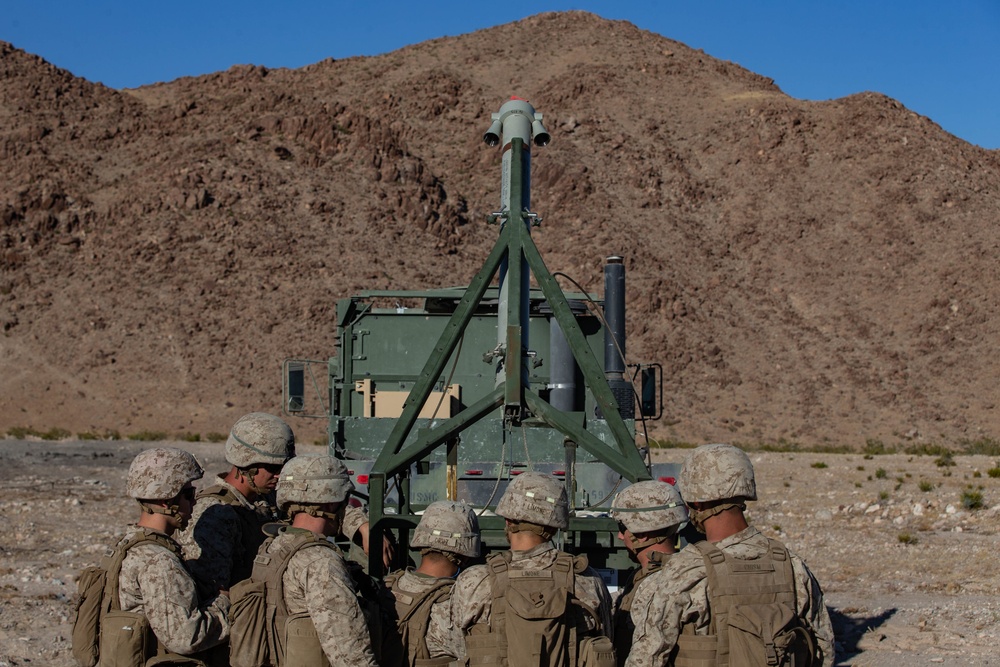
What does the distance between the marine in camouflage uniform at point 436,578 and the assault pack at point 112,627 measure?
85 centimetres

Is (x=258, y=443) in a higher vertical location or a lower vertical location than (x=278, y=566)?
higher

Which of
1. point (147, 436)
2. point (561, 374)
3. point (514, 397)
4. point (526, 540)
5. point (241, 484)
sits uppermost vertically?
point (561, 374)

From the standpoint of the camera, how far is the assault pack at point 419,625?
14.3 ft

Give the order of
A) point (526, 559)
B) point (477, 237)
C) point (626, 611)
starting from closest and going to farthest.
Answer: point (526, 559) < point (626, 611) < point (477, 237)

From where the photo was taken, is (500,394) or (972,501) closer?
(500,394)

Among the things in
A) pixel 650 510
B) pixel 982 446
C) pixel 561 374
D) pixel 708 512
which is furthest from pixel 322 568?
pixel 982 446

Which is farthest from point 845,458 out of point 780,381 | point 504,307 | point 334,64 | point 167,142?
point 334,64

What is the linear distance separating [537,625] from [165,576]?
1446 millimetres

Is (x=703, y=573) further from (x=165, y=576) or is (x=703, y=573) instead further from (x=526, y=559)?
(x=165, y=576)

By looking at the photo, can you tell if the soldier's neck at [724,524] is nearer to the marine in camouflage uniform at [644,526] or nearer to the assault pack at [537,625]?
the marine in camouflage uniform at [644,526]

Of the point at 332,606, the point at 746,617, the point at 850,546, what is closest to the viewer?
the point at 746,617

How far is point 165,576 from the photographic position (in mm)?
4242

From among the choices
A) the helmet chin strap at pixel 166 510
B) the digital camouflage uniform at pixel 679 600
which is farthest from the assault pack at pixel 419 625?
the helmet chin strap at pixel 166 510

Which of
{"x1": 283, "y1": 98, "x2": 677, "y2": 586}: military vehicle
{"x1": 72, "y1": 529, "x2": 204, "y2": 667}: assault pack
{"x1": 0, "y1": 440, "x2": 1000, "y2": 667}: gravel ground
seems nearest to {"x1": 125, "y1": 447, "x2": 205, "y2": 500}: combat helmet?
{"x1": 72, "y1": 529, "x2": 204, "y2": 667}: assault pack
